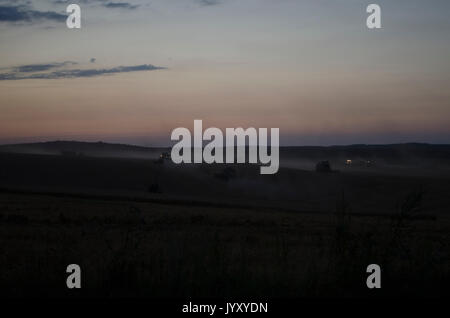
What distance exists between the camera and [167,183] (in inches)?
2393

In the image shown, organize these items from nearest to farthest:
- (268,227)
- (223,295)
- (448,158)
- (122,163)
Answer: (223,295)
(268,227)
(122,163)
(448,158)

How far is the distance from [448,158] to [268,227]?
147 metres

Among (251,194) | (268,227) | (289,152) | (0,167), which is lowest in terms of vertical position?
(268,227)

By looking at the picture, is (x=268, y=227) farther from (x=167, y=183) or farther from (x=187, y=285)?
(x=167, y=183)

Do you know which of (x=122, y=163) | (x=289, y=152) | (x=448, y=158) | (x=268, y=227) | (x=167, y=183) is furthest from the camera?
(x=289, y=152)

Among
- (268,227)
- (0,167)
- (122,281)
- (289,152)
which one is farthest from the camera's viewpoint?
(289,152)

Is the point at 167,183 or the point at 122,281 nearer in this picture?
the point at 122,281

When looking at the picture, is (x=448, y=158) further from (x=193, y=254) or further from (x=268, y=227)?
(x=193, y=254)

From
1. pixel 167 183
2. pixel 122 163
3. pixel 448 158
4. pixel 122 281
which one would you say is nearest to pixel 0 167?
pixel 122 163

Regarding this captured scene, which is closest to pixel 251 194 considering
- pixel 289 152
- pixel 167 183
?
pixel 167 183

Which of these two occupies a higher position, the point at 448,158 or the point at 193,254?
the point at 448,158

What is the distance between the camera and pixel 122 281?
7027 mm

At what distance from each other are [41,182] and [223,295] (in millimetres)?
55425

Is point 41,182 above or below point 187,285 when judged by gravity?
above
